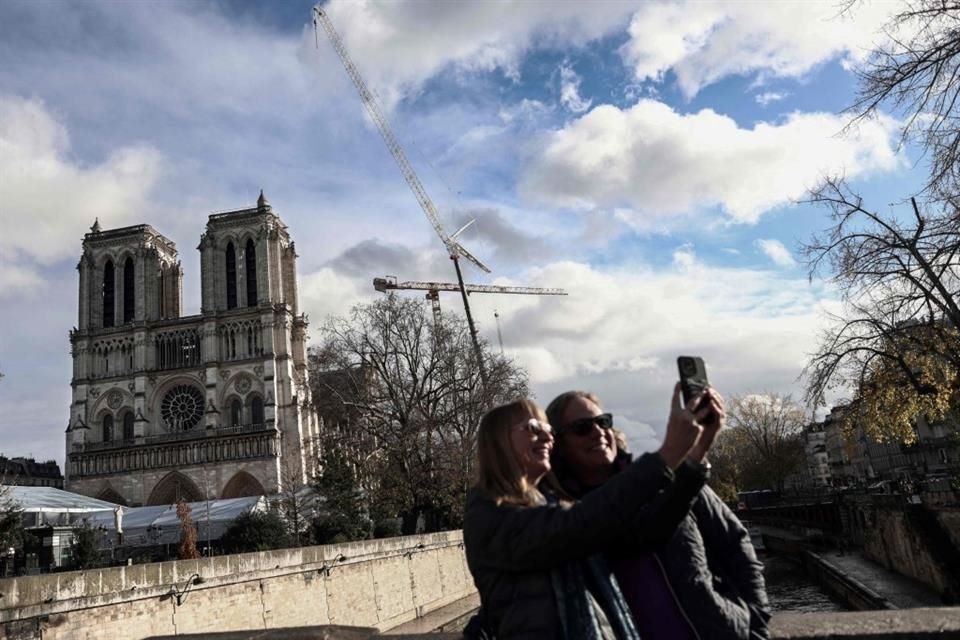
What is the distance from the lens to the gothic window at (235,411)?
51.8 metres

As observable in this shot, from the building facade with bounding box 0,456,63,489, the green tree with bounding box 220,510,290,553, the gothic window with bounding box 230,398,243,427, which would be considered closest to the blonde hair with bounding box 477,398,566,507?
the green tree with bounding box 220,510,290,553

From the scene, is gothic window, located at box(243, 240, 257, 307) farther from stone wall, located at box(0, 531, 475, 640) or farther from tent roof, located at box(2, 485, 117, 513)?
stone wall, located at box(0, 531, 475, 640)

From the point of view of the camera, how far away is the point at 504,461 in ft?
6.58

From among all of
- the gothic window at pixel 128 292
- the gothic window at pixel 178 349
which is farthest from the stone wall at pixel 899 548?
the gothic window at pixel 128 292

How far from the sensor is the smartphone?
1834 millimetres

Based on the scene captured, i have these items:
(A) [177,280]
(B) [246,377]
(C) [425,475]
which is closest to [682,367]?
(C) [425,475]

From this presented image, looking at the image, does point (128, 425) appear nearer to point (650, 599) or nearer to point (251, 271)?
point (251, 271)

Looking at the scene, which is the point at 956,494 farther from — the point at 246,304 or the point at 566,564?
the point at 246,304

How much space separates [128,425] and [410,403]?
32.7 m

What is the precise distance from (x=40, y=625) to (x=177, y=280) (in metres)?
55.6

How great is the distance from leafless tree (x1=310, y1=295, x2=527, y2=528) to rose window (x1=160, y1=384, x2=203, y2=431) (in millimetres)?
24084

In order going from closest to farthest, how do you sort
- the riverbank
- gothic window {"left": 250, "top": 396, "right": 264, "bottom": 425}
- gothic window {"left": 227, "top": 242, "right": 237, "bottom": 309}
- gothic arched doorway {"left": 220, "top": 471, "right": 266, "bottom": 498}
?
the riverbank < gothic arched doorway {"left": 220, "top": 471, "right": 266, "bottom": 498} < gothic window {"left": 250, "top": 396, "right": 264, "bottom": 425} < gothic window {"left": 227, "top": 242, "right": 237, "bottom": 309}

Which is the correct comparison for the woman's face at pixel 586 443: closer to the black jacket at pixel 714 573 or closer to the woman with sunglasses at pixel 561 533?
the black jacket at pixel 714 573

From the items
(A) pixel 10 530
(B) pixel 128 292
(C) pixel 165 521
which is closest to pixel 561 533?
(A) pixel 10 530
